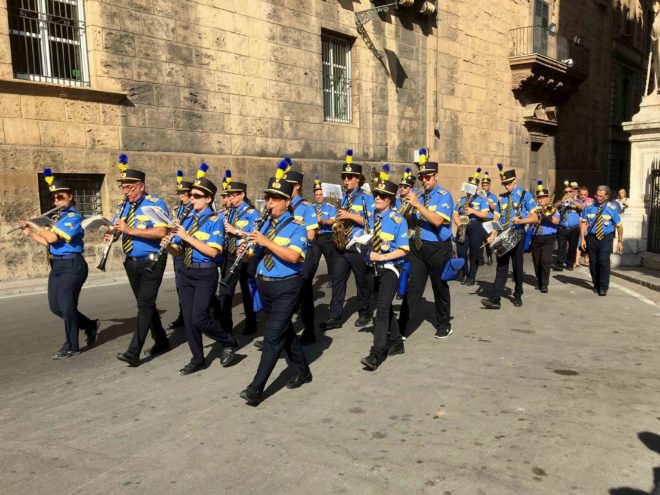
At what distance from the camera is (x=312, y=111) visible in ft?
53.1

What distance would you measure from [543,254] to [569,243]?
12.7ft

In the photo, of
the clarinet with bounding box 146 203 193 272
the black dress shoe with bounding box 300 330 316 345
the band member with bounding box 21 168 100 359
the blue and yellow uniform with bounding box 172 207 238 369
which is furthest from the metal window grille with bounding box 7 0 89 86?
the black dress shoe with bounding box 300 330 316 345

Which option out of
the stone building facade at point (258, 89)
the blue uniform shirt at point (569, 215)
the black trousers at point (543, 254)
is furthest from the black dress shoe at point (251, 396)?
the blue uniform shirt at point (569, 215)

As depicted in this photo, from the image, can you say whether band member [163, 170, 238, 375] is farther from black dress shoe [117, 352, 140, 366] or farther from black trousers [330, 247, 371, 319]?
black trousers [330, 247, 371, 319]

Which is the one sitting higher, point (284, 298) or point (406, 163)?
point (406, 163)

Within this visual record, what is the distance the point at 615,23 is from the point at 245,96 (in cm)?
2704

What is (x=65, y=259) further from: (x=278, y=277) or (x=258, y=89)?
(x=258, y=89)

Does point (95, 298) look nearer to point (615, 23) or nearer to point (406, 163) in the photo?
point (406, 163)

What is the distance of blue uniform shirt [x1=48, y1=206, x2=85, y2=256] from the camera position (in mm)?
5938

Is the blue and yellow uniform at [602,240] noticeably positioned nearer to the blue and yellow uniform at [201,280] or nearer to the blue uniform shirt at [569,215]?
the blue uniform shirt at [569,215]

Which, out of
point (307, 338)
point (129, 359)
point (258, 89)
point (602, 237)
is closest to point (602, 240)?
point (602, 237)

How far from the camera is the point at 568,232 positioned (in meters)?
12.7

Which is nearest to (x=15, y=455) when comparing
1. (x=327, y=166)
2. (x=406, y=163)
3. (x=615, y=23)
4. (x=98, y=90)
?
(x=98, y=90)

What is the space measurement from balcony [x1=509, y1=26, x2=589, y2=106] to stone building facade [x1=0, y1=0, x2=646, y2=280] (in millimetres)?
94
